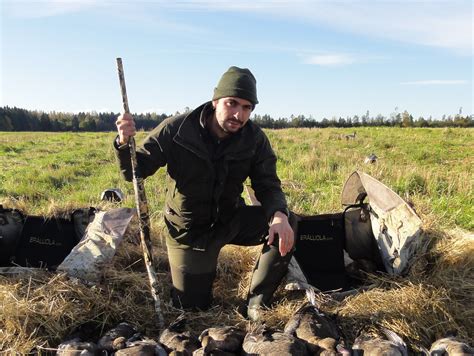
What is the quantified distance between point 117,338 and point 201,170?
5.30 feet

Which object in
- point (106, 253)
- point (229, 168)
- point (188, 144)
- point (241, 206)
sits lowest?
point (106, 253)

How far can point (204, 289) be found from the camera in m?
4.63

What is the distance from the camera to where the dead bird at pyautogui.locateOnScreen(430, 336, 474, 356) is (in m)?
3.15

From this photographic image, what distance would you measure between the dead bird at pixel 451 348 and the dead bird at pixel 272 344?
36.8 inches

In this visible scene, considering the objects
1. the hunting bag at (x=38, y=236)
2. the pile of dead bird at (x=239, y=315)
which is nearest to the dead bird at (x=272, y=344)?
the pile of dead bird at (x=239, y=315)

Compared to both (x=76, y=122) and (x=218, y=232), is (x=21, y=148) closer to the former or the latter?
(x=218, y=232)

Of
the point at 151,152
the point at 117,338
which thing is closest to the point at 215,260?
the point at 151,152

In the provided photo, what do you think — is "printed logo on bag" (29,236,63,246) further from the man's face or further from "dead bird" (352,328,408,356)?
"dead bird" (352,328,408,356)

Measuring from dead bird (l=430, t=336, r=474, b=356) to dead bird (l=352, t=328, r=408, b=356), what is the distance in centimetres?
23

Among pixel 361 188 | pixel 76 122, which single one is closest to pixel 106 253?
pixel 361 188

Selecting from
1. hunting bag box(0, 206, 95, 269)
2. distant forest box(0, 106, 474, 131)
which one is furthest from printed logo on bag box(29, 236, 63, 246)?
distant forest box(0, 106, 474, 131)

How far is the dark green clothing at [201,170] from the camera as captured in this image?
167 inches

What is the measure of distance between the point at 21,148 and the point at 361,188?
18.6 metres

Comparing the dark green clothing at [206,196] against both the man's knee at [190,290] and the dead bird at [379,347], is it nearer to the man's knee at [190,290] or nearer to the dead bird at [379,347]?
the man's knee at [190,290]
